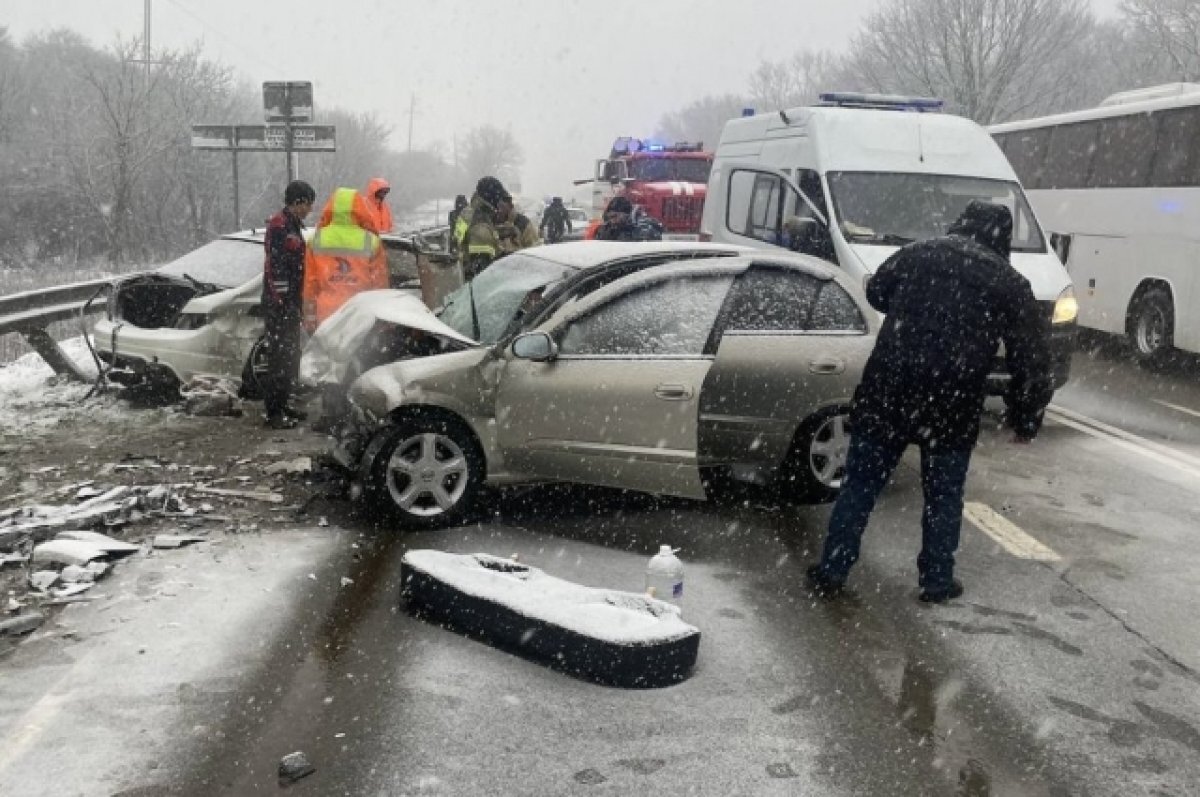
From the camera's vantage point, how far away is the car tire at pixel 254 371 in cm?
933

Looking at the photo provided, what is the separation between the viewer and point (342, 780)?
3.58 metres

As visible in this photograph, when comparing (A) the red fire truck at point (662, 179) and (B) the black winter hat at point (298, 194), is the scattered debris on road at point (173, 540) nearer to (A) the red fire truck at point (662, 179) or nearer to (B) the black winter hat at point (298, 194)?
(B) the black winter hat at point (298, 194)

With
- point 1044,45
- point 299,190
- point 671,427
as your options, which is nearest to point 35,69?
point 1044,45

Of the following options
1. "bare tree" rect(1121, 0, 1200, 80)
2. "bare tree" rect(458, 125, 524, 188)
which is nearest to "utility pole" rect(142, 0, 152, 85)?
"bare tree" rect(1121, 0, 1200, 80)

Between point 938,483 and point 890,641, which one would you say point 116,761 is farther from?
point 938,483

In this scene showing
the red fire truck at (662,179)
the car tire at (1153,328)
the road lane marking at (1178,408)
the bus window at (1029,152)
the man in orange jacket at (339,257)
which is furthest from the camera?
the red fire truck at (662,179)

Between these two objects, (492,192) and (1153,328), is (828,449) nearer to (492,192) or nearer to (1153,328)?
(492,192)

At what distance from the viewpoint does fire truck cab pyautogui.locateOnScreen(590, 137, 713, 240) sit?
21.6 meters

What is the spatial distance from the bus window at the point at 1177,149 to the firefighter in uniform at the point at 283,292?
1036 cm

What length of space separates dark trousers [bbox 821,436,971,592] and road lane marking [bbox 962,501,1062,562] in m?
0.97

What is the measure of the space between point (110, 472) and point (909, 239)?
685 centimetres

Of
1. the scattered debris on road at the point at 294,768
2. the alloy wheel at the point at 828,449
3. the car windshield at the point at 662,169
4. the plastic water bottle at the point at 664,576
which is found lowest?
the scattered debris on road at the point at 294,768

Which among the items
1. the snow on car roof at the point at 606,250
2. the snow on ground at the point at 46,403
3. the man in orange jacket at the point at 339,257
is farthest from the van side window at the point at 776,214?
the snow on ground at the point at 46,403

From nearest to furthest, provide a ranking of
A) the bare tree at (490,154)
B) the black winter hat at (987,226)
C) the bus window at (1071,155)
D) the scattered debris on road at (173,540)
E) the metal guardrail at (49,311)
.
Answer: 1. the black winter hat at (987,226)
2. the scattered debris on road at (173,540)
3. the metal guardrail at (49,311)
4. the bus window at (1071,155)
5. the bare tree at (490,154)
